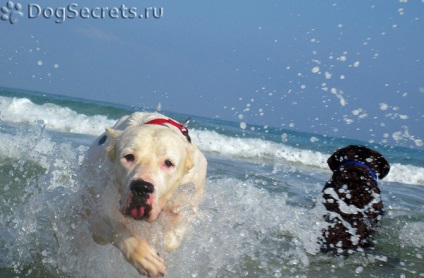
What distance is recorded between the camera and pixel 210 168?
9.61 meters

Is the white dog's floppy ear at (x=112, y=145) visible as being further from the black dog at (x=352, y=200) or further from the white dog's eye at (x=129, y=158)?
the black dog at (x=352, y=200)

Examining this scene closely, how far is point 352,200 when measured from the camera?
17.4 feet

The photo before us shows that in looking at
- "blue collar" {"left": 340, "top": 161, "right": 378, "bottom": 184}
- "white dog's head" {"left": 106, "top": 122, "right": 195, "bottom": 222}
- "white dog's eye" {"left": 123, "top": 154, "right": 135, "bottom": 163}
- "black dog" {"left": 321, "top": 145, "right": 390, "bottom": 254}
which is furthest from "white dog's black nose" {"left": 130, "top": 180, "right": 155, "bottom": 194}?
"blue collar" {"left": 340, "top": 161, "right": 378, "bottom": 184}

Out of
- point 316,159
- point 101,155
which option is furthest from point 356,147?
point 316,159

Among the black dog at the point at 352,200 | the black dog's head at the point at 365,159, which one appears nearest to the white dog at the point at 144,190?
the black dog at the point at 352,200

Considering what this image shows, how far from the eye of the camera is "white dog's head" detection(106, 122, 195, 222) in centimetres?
323

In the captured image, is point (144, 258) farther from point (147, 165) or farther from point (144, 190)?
point (147, 165)

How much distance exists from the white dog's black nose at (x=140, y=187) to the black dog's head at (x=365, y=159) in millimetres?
3216

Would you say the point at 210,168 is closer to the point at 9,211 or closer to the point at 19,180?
the point at 19,180

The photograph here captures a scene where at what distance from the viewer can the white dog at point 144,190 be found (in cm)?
323

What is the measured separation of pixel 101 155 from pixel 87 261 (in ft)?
2.73

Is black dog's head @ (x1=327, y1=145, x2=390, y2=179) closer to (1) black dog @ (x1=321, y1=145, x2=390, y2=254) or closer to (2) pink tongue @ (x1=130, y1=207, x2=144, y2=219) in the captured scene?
(1) black dog @ (x1=321, y1=145, x2=390, y2=254)

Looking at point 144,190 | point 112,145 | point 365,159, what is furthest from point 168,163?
point 365,159

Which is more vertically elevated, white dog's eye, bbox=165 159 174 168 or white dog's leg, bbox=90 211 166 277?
white dog's eye, bbox=165 159 174 168
